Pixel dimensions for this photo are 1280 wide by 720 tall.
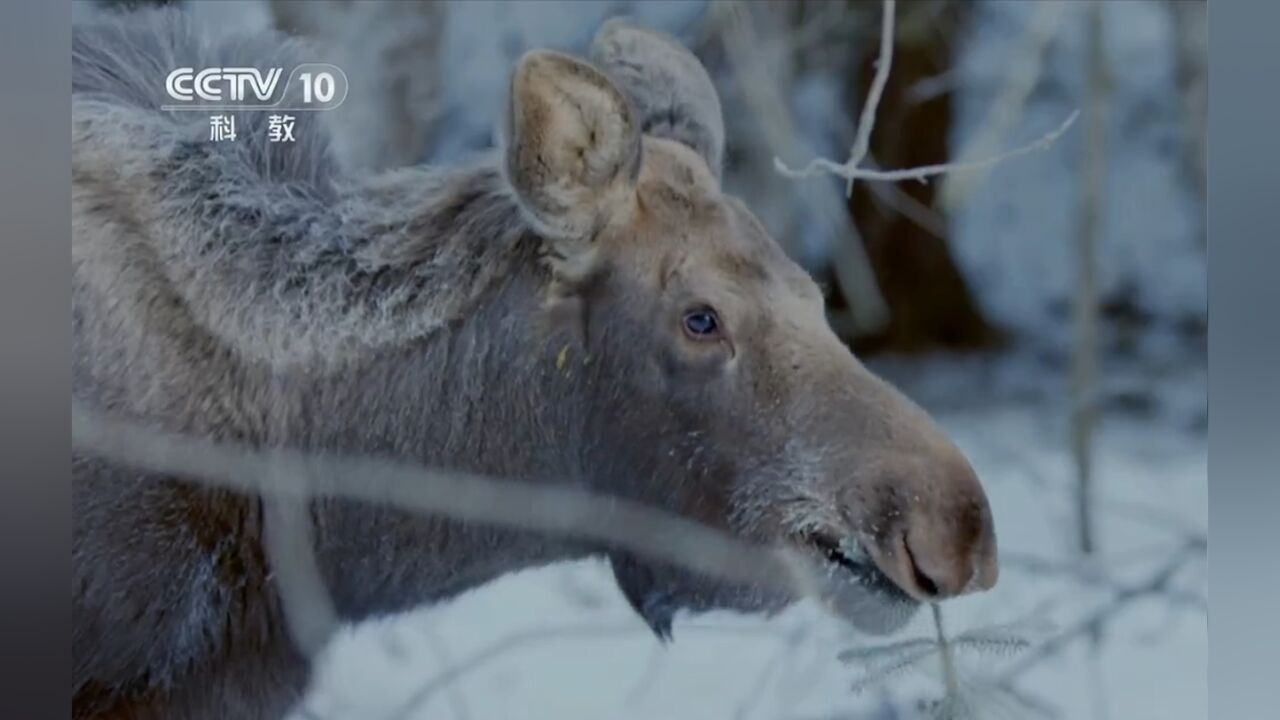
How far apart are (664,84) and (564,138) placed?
293mm

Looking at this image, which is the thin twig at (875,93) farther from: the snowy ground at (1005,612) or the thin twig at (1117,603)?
the thin twig at (1117,603)

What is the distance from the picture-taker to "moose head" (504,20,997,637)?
280 cm

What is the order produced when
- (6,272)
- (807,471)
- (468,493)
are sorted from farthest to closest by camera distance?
1. (6,272)
2. (468,493)
3. (807,471)

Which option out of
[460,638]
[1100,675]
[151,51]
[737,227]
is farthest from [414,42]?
[1100,675]

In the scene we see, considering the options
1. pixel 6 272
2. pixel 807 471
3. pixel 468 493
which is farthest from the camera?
pixel 6 272

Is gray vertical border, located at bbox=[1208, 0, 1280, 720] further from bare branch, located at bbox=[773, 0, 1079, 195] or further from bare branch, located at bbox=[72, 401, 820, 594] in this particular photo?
bare branch, located at bbox=[72, 401, 820, 594]

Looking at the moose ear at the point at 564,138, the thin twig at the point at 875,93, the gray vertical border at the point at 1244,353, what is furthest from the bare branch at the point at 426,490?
the gray vertical border at the point at 1244,353

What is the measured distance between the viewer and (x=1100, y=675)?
3039 mm

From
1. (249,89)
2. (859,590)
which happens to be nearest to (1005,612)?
(859,590)

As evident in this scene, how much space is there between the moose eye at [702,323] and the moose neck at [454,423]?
0.25 m

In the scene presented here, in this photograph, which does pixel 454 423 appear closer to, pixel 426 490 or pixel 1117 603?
pixel 426 490

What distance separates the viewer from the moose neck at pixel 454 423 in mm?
2932

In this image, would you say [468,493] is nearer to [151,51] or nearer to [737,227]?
Result: [737,227]

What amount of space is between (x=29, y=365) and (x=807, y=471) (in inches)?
62.7
